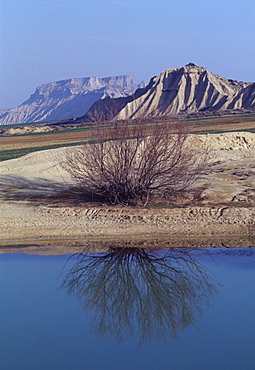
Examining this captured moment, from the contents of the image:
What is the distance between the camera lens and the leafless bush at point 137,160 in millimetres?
15078

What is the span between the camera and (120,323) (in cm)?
908

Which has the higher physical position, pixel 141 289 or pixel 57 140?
pixel 57 140

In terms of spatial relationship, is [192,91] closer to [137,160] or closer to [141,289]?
[137,160]

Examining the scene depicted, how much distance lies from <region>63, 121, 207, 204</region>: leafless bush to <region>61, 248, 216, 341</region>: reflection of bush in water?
3.24 meters

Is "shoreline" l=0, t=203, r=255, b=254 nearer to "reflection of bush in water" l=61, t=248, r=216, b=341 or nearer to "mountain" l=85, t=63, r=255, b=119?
"reflection of bush in water" l=61, t=248, r=216, b=341

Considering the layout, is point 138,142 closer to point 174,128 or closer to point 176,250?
point 174,128

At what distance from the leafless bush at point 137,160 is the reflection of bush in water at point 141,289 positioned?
3240mm

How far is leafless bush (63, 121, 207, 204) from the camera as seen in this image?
15078 millimetres

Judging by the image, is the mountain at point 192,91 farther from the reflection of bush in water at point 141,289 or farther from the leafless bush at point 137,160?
the reflection of bush in water at point 141,289

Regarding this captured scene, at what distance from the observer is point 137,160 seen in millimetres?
15844

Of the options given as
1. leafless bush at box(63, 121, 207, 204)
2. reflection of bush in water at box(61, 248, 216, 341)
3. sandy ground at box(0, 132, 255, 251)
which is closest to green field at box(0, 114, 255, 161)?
sandy ground at box(0, 132, 255, 251)

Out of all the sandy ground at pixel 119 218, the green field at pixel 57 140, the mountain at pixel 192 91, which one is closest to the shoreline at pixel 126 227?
the sandy ground at pixel 119 218

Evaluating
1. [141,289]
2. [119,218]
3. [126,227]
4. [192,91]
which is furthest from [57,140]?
[192,91]

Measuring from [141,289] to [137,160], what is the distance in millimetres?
5832
